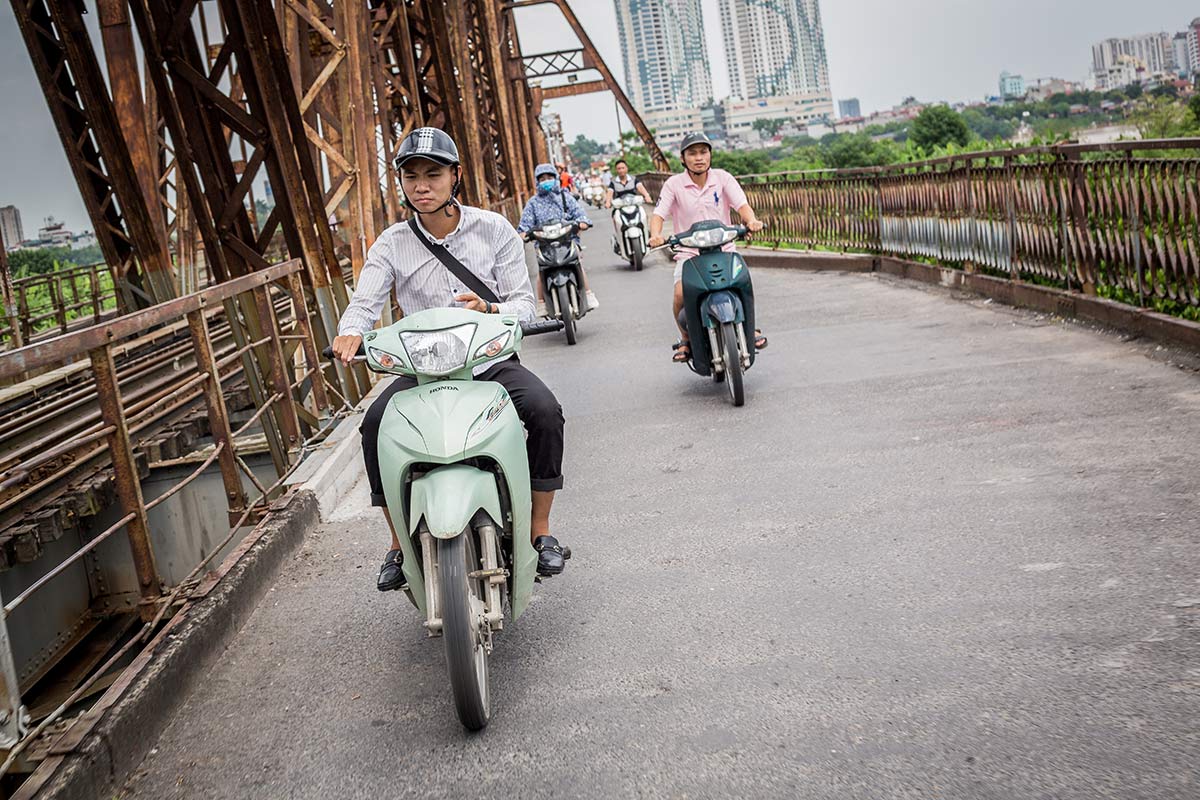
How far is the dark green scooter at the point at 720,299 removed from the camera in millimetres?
7934

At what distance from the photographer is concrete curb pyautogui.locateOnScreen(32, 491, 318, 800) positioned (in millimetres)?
3400

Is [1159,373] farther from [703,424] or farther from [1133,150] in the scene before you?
[703,424]

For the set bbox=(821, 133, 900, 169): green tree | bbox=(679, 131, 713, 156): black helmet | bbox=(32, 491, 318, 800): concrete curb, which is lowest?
bbox=(32, 491, 318, 800): concrete curb

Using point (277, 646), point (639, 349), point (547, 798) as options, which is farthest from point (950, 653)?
point (639, 349)

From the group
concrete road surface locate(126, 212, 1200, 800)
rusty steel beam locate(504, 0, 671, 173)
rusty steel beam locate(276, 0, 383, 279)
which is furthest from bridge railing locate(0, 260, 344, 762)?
rusty steel beam locate(504, 0, 671, 173)

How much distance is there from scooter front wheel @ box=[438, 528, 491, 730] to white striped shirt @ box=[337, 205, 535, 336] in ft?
4.16

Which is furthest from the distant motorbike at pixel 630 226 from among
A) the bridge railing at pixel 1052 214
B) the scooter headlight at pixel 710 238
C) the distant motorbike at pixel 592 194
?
the distant motorbike at pixel 592 194

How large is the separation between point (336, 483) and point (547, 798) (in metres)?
4.00

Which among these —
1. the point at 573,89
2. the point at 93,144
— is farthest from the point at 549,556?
the point at 573,89

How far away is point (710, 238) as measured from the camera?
8.00 m

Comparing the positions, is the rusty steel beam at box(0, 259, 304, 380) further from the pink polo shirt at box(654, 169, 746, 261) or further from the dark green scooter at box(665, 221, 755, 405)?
the pink polo shirt at box(654, 169, 746, 261)

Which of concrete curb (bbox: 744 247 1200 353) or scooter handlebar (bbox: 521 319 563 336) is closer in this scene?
scooter handlebar (bbox: 521 319 563 336)

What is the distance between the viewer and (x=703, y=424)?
303 inches

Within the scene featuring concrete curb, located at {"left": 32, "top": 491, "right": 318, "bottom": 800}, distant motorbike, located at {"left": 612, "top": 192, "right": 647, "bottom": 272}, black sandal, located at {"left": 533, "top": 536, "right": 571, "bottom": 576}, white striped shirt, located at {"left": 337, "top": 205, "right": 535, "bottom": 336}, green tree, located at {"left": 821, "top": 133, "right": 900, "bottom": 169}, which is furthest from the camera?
green tree, located at {"left": 821, "top": 133, "right": 900, "bottom": 169}
